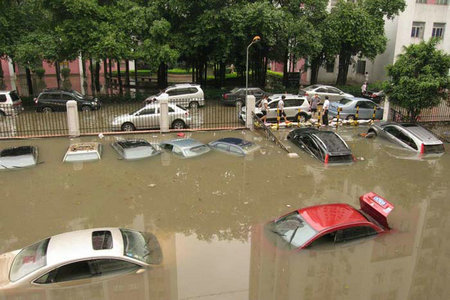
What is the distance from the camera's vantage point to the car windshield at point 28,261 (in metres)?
7.14

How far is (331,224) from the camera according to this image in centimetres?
868

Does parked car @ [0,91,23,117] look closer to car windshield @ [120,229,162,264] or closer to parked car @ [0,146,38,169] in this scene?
parked car @ [0,146,38,169]

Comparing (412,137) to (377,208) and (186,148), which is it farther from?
(186,148)

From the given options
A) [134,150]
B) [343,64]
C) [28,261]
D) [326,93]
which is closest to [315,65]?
[343,64]

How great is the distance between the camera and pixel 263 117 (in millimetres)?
20469

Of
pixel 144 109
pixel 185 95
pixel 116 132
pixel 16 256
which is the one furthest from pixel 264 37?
pixel 16 256

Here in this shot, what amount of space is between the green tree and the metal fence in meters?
8.06

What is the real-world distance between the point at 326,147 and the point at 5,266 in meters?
11.5

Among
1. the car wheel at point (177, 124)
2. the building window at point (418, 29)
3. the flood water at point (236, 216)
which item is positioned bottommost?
the flood water at point (236, 216)

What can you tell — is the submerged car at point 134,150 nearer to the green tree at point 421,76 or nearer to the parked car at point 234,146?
the parked car at point 234,146

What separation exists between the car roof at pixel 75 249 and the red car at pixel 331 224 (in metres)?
3.79

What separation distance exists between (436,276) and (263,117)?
13.3 meters

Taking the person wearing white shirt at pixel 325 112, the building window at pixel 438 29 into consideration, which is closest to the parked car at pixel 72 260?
the person wearing white shirt at pixel 325 112

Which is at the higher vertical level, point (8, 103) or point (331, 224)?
point (8, 103)
